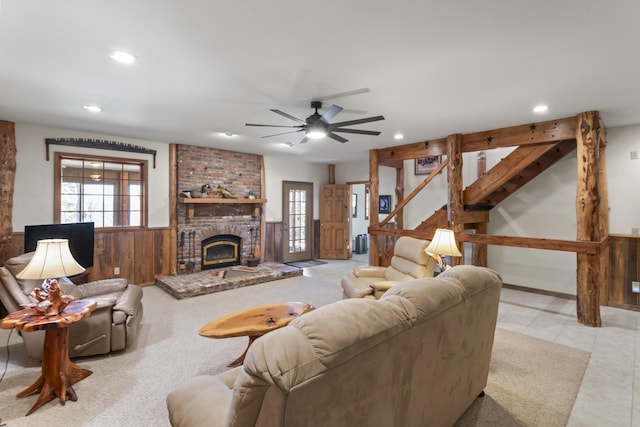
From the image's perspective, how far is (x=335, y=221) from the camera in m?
8.43

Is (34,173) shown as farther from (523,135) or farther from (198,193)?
(523,135)

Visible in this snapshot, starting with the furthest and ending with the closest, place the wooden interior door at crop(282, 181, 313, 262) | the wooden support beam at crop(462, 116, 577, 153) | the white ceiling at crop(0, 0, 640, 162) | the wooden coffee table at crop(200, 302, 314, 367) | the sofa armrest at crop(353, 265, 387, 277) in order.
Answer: the wooden interior door at crop(282, 181, 313, 262) < the sofa armrest at crop(353, 265, 387, 277) < the wooden support beam at crop(462, 116, 577, 153) < the wooden coffee table at crop(200, 302, 314, 367) < the white ceiling at crop(0, 0, 640, 162)

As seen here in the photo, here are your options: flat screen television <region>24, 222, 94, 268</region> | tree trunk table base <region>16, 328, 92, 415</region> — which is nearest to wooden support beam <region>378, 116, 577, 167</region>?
flat screen television <region>24, 222, 94, 268</region>

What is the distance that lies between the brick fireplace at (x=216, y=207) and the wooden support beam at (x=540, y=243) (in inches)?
172

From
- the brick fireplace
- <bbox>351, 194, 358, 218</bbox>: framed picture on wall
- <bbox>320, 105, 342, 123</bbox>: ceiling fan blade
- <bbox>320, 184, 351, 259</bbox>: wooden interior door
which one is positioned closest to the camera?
<bbox>320, 105, 342, 123</bbox>: ceiling fan blade

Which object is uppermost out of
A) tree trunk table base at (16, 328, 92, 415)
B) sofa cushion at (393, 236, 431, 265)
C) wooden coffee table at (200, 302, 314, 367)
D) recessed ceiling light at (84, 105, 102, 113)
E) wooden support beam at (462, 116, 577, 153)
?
recessed ceiling light at (84, 105, 102, 113)

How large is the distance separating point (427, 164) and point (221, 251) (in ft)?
15.7

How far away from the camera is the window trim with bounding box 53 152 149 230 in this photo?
15.8 ft

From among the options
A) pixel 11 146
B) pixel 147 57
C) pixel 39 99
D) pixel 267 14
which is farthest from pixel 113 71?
pixel 11 146

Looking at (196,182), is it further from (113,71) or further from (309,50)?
(309,50)

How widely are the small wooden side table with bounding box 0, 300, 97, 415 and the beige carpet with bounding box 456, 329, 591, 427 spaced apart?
9.51ft

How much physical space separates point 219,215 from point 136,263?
176 cm

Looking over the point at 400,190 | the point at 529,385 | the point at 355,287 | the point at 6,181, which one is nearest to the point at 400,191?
the point at 400,190

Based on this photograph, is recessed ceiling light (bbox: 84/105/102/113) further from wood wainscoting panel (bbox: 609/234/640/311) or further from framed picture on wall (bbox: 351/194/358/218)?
framed picture on wall (bbox: 351/194/358/218)
